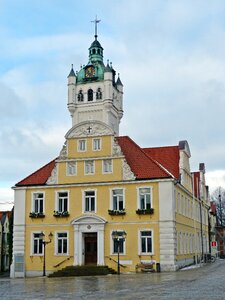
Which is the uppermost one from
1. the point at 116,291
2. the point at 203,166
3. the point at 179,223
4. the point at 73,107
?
the point at 73,107

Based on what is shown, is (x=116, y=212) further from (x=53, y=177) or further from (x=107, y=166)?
(x=53, y=177)

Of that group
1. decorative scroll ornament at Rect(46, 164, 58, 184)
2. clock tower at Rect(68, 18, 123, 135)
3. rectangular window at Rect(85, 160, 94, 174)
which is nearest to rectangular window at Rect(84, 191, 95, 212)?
rectangular window at Rect(85, 160, 94, 174)

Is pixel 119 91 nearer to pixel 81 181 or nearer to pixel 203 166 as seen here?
pixel 203 166

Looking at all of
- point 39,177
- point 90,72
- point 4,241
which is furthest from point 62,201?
point 90,72

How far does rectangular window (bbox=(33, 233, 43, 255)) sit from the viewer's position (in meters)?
39.9

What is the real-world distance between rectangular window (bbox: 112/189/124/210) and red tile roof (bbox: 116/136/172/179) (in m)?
1.92

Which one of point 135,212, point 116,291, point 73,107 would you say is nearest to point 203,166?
point 135,212

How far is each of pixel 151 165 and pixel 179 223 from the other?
5.22 meters

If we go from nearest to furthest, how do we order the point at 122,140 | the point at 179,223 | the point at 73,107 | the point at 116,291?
1. the point at 116,291
2. the point at 179,223
3. the point at 122,140
4. the point at 73,107

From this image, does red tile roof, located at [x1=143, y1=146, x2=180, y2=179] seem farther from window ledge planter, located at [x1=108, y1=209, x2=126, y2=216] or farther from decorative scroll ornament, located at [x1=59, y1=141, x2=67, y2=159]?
decorative scroll ornament, located at [x1=59, y1=141, x2=67, y2=159]

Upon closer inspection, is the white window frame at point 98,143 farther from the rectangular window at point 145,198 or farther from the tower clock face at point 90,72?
the tower clock face at point 90,72

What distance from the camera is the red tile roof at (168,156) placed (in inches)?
1690

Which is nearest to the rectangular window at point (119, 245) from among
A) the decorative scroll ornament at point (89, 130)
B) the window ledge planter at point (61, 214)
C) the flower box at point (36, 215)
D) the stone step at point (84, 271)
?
the stone step at point (84, 271)

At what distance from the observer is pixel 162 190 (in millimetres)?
37719
